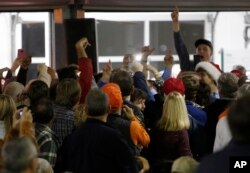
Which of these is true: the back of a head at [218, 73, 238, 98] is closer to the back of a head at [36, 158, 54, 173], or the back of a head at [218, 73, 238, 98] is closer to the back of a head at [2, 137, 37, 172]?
the back of a head at [36, 158, 54, 173]

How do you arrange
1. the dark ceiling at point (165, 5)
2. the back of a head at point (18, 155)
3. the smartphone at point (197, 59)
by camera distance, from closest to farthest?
the back of a head at point (18, 155) → the smartphone at point (197, 59) → the dark ceiling at point (165, 5)

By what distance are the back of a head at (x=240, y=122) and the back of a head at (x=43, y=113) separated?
59.2 inches

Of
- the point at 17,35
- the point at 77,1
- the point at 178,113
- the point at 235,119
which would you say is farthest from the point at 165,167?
the point at 17,35

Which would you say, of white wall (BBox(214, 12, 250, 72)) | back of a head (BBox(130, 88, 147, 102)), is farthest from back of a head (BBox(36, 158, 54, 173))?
white wall (BBox(214, 12, 250, 72))

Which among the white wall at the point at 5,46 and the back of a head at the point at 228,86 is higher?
the white wall at the point at 5,46

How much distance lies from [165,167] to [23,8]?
3752 mm

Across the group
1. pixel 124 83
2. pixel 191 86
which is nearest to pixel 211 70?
pixel 191 86

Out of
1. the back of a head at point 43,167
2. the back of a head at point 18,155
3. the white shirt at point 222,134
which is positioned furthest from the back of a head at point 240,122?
the white shirt at point 222,134

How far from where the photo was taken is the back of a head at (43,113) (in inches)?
140

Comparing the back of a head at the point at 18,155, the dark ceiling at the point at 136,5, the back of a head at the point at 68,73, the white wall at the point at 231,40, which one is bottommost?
the back of a head at the point at 18,155

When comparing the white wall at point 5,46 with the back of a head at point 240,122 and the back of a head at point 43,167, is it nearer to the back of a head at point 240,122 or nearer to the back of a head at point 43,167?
the back of a head at point 43,167

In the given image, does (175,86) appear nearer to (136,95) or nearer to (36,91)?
(136,95)

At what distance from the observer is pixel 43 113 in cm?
357

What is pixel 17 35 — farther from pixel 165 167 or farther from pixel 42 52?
pixel 165 167
